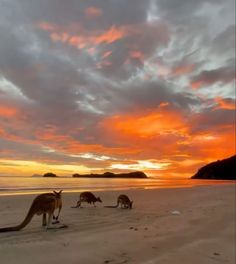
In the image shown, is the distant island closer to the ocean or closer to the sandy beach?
the ocean

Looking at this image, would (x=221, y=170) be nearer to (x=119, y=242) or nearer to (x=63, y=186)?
(x=63, y=186)

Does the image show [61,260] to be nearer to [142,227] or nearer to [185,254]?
[185,254]

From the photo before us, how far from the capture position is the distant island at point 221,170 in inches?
5002

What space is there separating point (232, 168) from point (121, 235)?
128 meters

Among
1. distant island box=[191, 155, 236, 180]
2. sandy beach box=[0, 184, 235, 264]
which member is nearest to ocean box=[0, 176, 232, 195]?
sandy beach box=[0, 184, 235, 264]

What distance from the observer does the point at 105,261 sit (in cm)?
610

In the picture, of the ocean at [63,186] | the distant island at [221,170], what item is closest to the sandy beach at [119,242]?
the ocean at [63,186]

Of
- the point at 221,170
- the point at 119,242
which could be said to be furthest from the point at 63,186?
the point at 221,170

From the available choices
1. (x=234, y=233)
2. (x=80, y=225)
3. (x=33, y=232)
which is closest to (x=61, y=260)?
(x=33, y=232)

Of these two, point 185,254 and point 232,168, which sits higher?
point 232,168

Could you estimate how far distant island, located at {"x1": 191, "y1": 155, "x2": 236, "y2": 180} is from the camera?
127050mm

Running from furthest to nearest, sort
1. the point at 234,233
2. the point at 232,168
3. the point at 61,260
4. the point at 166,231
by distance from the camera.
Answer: the point at 232,168, the point at 234,233, the point at 166,231, the point at 61,260

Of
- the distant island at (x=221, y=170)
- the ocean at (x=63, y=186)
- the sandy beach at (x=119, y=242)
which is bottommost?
the sandy beach at (x=119, y=242)

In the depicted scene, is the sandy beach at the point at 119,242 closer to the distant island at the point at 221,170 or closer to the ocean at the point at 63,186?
the ocean at the point at 63,186
